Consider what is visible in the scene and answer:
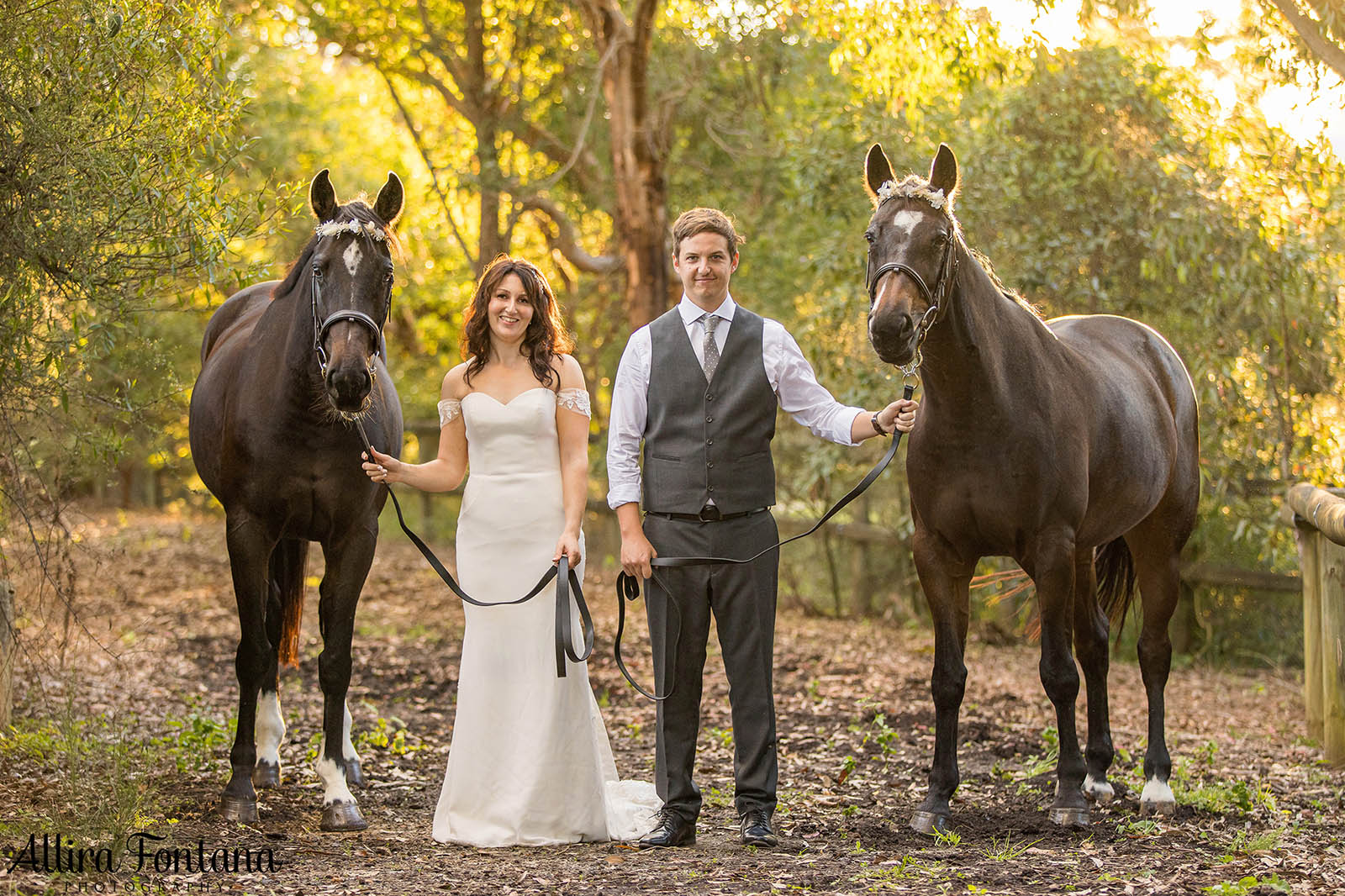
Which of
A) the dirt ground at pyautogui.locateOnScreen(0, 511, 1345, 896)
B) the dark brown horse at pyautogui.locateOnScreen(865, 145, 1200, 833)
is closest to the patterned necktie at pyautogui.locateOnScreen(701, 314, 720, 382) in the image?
the dark brown horse at pyautogui.locateOnScreen(865, 145, 1200, 833)

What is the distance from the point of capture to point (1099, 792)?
4965 mm

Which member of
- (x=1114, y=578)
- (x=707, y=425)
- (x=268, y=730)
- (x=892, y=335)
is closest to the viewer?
(x=892, y=335)

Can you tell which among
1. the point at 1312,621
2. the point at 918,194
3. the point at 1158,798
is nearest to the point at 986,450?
the point at 918,194

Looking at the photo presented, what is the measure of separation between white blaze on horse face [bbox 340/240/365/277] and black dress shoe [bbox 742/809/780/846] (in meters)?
2.30

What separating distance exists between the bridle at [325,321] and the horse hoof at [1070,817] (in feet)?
9.42

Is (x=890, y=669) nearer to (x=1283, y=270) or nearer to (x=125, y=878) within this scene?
(x=1283, y=270)

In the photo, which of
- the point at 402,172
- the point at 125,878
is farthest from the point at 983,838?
the point at 402,172

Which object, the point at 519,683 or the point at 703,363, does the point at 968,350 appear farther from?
the point at 519,683

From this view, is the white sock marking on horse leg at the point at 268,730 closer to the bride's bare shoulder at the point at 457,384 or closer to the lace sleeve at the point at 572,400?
the bride's bare shoulder at the point at 457,384

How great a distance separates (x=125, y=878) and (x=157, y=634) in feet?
20.3

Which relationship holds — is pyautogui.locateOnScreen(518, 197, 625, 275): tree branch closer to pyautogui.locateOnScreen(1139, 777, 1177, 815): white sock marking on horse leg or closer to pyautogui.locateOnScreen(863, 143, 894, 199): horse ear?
pyautogui.locateOnScreen(863, 143, 894, 199): horse ear

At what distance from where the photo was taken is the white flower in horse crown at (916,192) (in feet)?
13.5

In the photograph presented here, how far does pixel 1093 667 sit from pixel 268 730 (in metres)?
3.57

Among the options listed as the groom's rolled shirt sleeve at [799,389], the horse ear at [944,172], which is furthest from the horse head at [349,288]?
the horse ear at [944,172]
